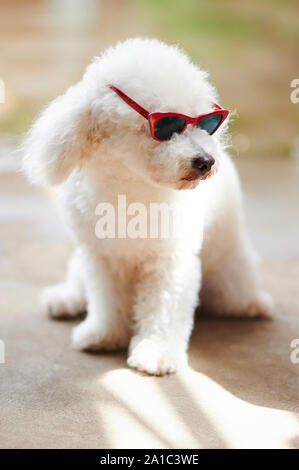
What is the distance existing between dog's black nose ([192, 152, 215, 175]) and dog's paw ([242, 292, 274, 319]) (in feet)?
3.09

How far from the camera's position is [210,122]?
1.91 m

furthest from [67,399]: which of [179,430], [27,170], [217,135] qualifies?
[217,135]

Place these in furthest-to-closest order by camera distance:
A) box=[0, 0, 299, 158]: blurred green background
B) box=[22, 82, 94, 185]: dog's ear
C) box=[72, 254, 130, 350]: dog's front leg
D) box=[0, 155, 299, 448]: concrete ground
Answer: box=[0, 0, 299, 158]: blurred green background < box=[72, 254, 130, 350]: dog's front leg < box=[22, 82, 94, 185]: dog's ear < box=[0, 155, 299, 448]: concrete ground

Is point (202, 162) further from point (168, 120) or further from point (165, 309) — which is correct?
point (165, 309)

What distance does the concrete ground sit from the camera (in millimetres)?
1681

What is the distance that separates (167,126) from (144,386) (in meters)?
0.84

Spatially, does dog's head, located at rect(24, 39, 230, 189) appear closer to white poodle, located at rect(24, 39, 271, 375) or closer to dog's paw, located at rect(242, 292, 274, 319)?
white poodle, located at rect(24, 39, 271, 375)

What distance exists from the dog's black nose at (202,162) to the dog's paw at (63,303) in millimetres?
997

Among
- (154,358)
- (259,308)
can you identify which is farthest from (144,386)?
(259,308)

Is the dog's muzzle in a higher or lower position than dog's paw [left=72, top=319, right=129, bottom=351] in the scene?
higher

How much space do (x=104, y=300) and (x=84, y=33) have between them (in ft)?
14.7

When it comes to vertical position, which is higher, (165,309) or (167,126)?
(167,126)

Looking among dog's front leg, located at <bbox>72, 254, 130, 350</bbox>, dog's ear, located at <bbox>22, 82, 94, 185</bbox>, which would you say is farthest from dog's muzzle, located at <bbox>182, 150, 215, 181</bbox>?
dog's front leg, located at <bbox>72, 254, 130, 350</bbox>

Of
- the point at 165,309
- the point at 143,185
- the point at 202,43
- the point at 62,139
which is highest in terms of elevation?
the point at 202,43
